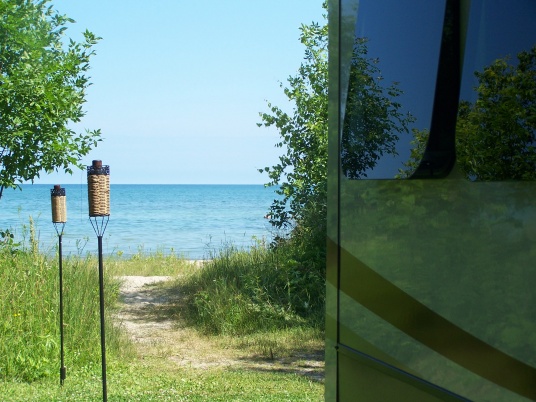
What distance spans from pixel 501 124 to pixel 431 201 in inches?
11.7

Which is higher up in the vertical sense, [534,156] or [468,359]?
[534,156]

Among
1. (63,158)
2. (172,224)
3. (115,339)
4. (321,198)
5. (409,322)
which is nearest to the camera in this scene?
(409,322)

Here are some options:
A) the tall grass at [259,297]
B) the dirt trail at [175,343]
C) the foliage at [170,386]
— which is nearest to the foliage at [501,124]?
the foliage at [170,386]

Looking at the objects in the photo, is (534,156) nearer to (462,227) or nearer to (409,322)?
→ (462,227)

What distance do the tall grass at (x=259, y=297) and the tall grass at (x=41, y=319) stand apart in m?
1.64

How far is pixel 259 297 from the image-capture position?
9.04 m

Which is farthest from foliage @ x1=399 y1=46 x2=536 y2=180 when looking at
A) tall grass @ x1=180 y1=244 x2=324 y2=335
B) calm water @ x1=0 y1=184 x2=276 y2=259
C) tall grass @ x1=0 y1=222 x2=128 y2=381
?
calm water @ x1=0 y1=184 x2=276 y2=259

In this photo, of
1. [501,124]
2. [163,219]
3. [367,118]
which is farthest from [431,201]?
[163,219]

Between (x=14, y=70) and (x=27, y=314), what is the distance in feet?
8.41

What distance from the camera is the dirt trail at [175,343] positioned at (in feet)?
23.5

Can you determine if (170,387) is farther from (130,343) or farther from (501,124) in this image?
(501,124)

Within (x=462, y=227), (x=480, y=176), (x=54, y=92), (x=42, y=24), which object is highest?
(x=42, y=24)

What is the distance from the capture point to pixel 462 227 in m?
1.78

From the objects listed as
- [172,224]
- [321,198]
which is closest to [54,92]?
[321,198]
